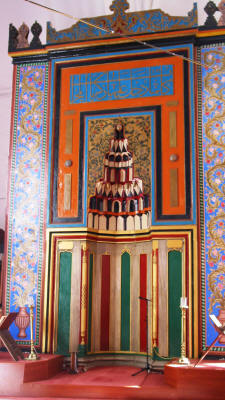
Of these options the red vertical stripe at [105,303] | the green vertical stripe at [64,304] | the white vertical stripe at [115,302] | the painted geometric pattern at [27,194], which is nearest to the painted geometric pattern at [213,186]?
the white vertical stripe at [115,302]

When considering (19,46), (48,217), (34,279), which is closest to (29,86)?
(19,46)

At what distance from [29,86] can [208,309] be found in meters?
4.19

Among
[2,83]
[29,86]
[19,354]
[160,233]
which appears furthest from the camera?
[2,83]

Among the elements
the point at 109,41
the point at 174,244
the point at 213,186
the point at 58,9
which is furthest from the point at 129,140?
the point at 58,9

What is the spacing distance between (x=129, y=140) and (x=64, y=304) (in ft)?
8.11

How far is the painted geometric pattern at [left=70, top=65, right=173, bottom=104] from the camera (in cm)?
695

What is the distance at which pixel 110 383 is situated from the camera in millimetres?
5691

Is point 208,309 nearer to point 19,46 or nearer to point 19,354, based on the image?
point 19,354

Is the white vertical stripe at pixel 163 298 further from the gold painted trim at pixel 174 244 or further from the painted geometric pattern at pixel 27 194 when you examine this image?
the painted geometric pattern at pixel 27 194

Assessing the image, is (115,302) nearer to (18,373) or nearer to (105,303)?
(105,303)

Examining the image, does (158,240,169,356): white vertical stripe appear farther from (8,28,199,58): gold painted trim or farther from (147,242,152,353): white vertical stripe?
(8,28,199,58): gold painted trim

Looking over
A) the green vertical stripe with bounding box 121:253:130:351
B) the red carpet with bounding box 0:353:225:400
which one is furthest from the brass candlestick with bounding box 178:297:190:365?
the green vertical stripe with bounding box 121:253:130:351

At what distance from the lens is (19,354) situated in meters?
6.15

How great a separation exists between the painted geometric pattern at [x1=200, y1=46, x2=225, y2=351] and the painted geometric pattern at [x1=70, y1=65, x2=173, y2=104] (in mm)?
567
